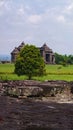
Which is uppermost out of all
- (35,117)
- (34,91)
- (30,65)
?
(30,65)

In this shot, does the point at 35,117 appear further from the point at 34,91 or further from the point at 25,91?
the point at 34,91

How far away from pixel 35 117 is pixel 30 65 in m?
53.7

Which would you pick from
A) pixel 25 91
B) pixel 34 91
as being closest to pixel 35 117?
pixel 25 91

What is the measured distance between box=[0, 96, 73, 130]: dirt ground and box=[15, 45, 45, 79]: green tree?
4368 cm

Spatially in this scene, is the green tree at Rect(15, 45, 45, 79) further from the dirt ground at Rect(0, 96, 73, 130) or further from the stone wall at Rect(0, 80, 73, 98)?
the dirt ground at Rect(0, 96, 73, 130)

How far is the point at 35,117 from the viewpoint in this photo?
103ft

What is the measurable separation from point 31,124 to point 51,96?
23051mm

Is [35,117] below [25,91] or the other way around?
below

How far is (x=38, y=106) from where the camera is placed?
1571 inches

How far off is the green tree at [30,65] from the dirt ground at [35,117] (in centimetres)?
4368

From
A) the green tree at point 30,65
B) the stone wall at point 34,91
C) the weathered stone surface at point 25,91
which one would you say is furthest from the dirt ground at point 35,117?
the green tree at point 30,65

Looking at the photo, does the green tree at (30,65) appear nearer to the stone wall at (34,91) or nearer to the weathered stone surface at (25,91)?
the stone wall at (34,91)

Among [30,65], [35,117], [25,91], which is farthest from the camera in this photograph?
[30,65]

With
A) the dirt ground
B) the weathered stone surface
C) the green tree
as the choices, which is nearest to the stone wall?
the weathered stone surface
